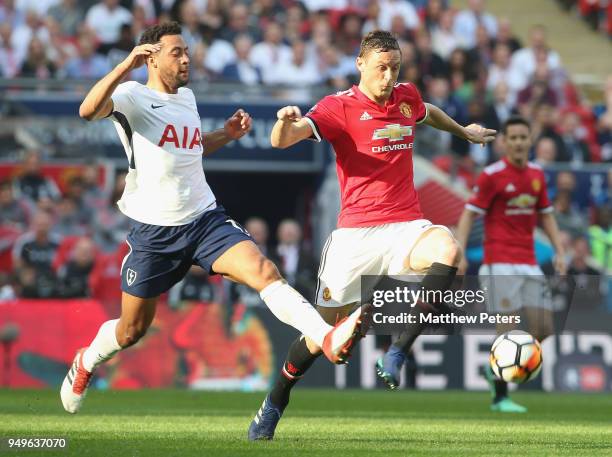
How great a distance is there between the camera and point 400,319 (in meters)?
9.95

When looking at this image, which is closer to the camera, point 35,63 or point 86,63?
point 35,63

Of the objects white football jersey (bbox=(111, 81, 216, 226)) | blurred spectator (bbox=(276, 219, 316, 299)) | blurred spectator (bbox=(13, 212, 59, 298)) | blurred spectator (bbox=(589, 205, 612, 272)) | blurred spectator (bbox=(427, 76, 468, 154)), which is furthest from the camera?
blurred spectator (bbox=(427, 76, 468, 154))

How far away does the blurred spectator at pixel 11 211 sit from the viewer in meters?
16.4

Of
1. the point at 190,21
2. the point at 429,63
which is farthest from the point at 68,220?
the point at 429,63

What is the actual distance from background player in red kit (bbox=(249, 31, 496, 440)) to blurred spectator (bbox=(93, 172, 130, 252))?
320 inches

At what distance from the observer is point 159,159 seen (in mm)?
8547

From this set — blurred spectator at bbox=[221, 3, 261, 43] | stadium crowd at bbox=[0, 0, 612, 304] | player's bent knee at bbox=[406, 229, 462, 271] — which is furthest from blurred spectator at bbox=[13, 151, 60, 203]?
player's bent knee at bbox=[406, 229, 462, 271]

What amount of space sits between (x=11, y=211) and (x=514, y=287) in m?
7.33

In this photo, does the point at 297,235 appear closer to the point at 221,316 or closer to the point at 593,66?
the point at 221,316

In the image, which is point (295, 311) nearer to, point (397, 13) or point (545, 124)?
point (545, 124)

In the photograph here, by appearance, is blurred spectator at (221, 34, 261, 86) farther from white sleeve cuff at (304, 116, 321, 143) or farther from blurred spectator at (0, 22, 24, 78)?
white sleeve cuff at (304, 116, 321, 143)

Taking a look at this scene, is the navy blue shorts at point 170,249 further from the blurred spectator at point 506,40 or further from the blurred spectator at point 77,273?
the blurred spectator at point 506,40

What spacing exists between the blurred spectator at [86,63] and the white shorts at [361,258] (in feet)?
34.2

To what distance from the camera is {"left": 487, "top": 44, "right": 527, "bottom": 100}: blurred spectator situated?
2108 centimetres
